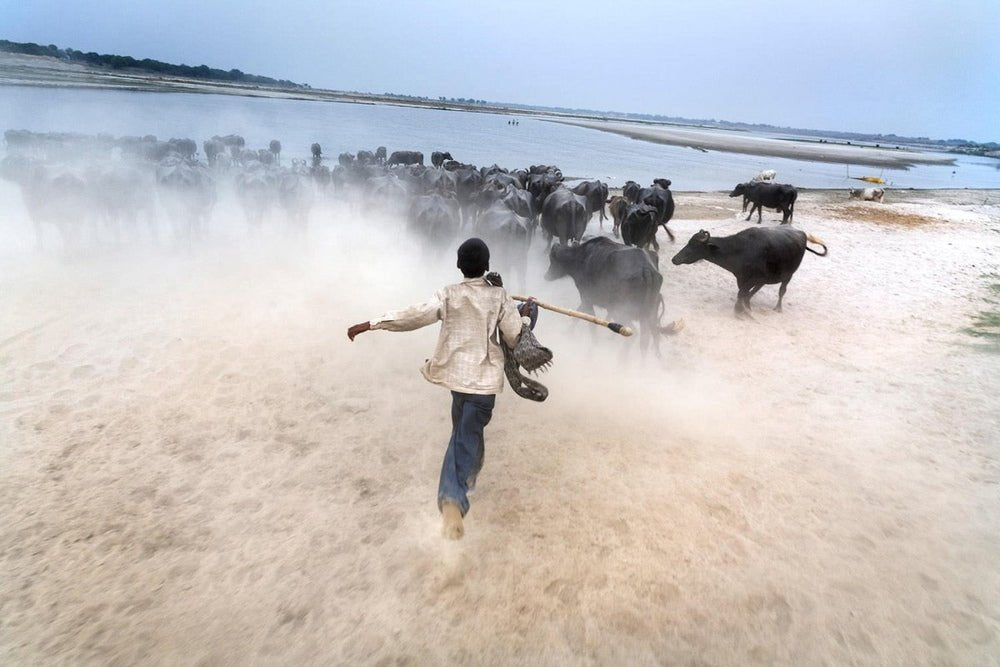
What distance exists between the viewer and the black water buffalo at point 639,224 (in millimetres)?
10227

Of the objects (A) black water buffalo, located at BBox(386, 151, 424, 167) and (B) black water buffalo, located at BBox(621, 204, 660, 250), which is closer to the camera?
(B) black water buffalo, located at BBox(621, 204, 660, 250)

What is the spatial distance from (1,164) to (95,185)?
1660 mm

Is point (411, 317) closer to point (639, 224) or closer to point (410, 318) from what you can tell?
point (410, 318)

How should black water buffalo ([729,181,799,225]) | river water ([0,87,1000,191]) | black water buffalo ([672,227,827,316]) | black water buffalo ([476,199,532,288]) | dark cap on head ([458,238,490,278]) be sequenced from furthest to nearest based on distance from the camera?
river water ([0,87,1000,191]), black water buffalo ([729,181,799,225]), black water buffalo ([476,199,532,288]), black water buffalo ([672,227,827,316]), dark cap on head ([458,238,490,278])

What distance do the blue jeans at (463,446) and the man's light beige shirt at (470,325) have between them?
0.38ft

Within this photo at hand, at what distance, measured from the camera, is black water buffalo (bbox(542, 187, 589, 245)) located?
10.9m

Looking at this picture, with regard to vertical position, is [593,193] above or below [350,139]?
above

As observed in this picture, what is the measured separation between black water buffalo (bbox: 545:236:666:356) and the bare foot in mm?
3671

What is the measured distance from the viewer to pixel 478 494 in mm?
4188

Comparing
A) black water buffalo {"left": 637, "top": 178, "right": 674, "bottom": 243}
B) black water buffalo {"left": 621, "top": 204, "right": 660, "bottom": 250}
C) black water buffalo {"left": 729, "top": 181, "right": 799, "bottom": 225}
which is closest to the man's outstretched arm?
black water buffalo {"left": 621, "top": 204, "right": 660, "bottom": 250}

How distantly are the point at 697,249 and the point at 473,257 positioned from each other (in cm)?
620

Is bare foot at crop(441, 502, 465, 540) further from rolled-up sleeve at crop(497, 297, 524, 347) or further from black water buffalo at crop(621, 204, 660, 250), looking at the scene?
black water buffalo at crop(621, 204, 660, 250)

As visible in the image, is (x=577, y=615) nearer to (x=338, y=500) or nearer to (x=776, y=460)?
(x=338, y=500)

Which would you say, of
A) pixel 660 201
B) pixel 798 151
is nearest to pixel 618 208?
pixel 660 201
